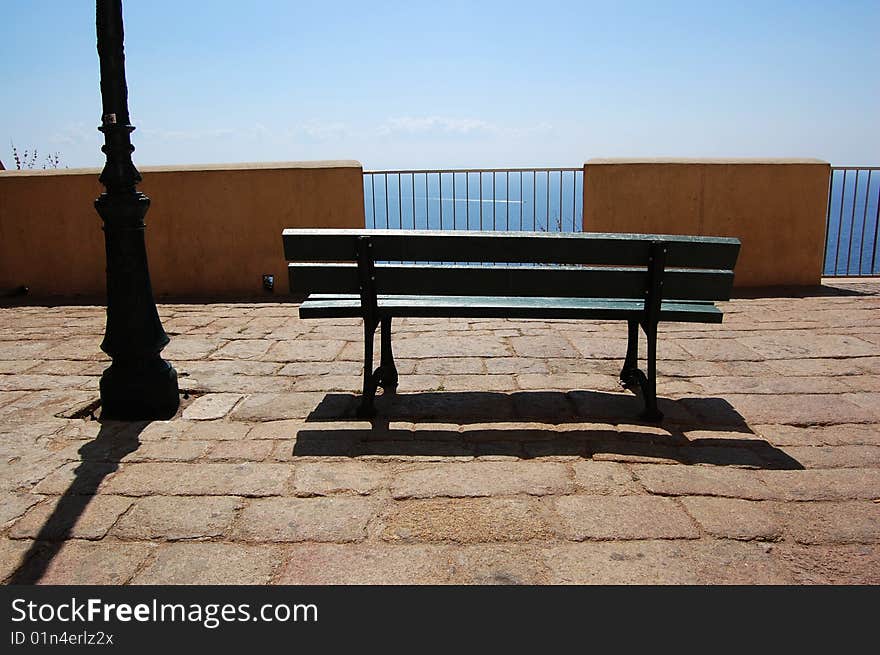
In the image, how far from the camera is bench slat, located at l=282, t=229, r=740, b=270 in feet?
13.4

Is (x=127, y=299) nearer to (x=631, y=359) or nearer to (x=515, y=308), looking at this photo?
(x=515, y=308)

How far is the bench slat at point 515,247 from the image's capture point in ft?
13.4

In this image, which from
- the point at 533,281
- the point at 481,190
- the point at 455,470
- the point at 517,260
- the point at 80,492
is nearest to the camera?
the point at 80,492

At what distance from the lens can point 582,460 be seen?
3607mm

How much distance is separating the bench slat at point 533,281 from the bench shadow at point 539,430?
2.12 ft

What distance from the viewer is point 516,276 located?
14.0ft

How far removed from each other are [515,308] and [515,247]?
0.32 meters

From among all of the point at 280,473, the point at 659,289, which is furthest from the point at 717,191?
the point at 280,473

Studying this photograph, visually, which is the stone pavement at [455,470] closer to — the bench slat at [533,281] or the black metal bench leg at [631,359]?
the black metal bench leg at [631,359]

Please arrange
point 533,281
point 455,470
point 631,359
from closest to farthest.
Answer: point 455,470 < point 533,281 < point 631,359

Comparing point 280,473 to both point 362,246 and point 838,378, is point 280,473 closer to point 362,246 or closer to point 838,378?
point 362,246

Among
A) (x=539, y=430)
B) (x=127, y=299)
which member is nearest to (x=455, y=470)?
(x=539, y=430)

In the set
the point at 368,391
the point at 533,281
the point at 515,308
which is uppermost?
the point at 533,281

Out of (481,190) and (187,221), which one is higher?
(481,190)
